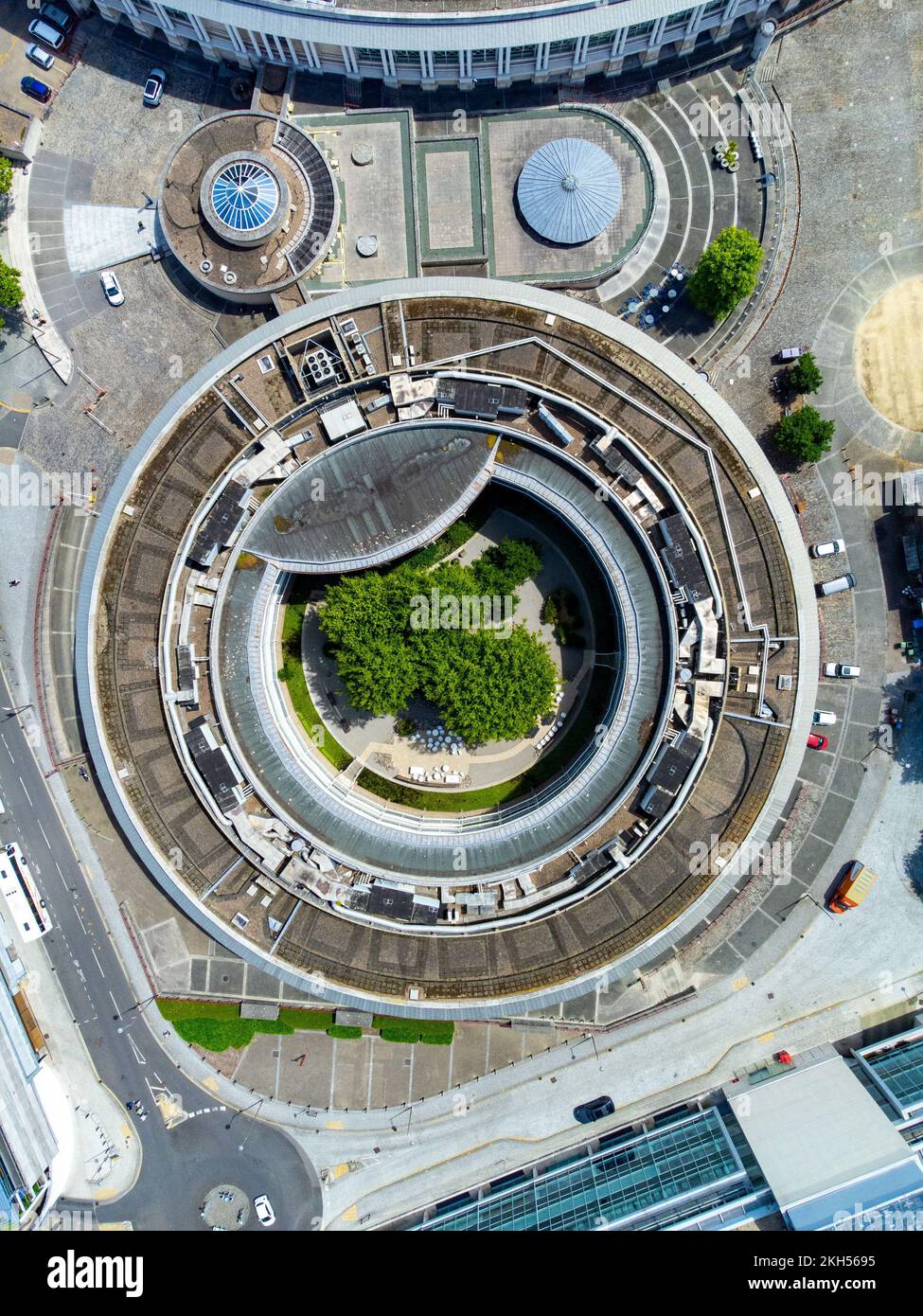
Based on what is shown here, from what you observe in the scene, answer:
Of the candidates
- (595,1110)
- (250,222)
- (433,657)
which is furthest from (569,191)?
(595,1110)

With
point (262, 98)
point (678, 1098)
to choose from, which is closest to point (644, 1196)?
point (678, 1098)

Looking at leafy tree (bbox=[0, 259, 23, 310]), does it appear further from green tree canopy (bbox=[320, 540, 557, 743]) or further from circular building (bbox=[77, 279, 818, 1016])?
green tree canopy (bbox=[320, 540, 557, 743])

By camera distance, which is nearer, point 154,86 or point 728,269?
point 728,269

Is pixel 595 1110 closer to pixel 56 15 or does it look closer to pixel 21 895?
pixel 21 895

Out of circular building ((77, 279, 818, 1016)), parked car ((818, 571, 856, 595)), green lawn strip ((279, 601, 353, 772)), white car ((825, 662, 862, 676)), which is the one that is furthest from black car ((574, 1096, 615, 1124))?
parked car ((818, 571, 856, 595))

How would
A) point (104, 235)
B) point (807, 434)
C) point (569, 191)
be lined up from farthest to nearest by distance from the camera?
point (104, 235), point (807, 434), point (569, 191)

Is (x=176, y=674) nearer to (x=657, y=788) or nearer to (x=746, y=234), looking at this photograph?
(x=657, y=788)

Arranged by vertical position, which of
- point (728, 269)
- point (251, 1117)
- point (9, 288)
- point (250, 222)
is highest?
point (9, 288)

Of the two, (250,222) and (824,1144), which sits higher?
(250,222)
